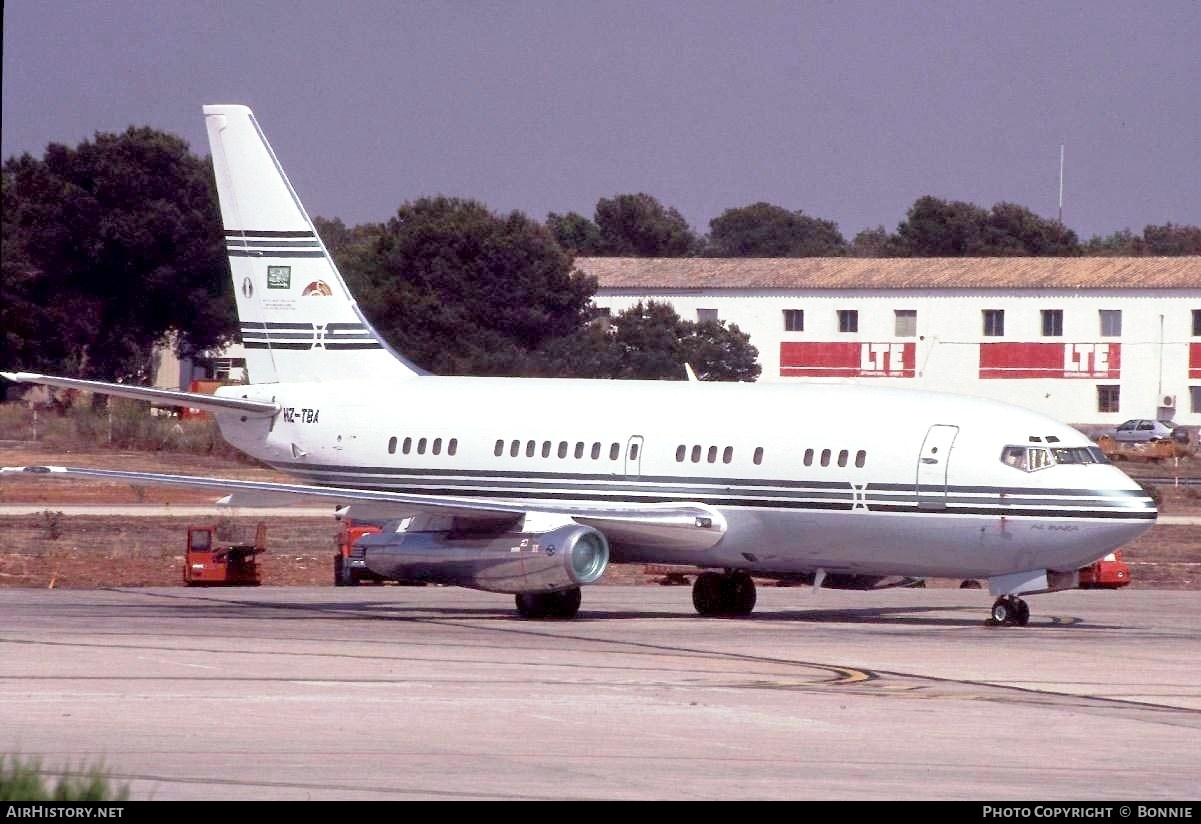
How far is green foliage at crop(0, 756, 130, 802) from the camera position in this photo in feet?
38.5

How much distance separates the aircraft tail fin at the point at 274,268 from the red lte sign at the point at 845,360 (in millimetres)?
72938

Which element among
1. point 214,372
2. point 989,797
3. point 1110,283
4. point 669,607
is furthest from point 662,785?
point 214,372

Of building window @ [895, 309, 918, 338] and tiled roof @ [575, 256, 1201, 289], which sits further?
building window @ [895, 309, 918, 338]

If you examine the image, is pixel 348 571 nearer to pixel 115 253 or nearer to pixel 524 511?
pixel 524 511

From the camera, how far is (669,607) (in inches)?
1438

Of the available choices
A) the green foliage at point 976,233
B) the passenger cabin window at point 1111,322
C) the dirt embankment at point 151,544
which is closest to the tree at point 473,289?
the passenger cabin window at point 1111,322

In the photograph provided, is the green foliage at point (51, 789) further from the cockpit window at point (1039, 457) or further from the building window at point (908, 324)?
the building window at point (908, 324)

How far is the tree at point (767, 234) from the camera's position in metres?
188

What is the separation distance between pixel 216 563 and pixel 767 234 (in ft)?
506

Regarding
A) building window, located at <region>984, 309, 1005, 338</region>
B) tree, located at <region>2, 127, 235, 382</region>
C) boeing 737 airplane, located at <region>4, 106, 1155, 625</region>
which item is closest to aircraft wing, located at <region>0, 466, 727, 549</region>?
boeing 737 airplane, located at <region>4, 106, 1155, 625</region>

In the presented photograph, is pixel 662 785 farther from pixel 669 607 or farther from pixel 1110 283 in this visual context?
pixel 1110 283

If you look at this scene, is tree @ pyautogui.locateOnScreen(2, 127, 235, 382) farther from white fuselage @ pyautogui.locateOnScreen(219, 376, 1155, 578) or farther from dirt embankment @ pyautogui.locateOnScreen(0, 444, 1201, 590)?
white fuselage @ pyautogui.locateOnScreen(219, 376, 1155, 578)

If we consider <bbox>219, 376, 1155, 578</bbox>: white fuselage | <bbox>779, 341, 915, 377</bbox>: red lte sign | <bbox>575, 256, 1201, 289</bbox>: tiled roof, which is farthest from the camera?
<bbox>779, 341, 915, 377</bbox>: red lte sign

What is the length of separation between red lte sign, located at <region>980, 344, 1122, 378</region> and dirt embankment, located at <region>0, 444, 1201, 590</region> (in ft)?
125
